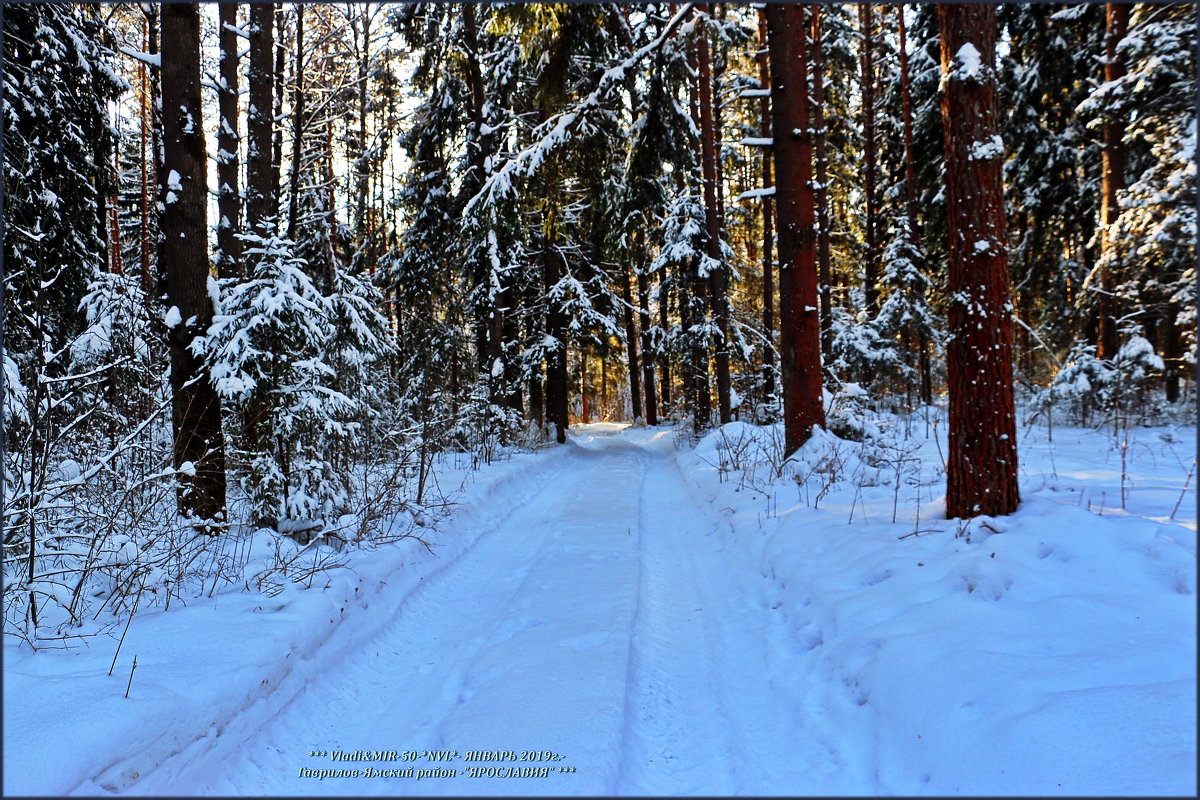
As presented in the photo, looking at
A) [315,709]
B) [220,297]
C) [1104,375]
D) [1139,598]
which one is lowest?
[315,709]

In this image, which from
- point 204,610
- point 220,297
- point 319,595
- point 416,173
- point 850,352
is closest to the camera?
point 204,610

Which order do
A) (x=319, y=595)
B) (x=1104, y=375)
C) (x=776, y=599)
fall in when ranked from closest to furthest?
1. (x=319, y=595)
2. (x=776, y=599)
3. (x=1104, y=375)

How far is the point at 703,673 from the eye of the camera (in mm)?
3521

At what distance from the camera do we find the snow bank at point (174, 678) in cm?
244

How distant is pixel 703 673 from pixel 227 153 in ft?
26.7

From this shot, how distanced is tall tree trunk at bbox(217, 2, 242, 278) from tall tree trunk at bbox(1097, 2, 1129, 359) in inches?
570

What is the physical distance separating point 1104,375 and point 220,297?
13965mm

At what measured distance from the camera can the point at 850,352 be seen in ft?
50.9

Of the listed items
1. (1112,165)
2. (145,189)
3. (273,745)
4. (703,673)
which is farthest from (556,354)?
(273,745)

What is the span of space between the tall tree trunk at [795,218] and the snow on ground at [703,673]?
120 inches

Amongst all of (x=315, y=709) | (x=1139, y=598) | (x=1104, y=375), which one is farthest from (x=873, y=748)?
(x=1104, y=375)

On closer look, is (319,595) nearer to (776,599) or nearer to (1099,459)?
(776,599)

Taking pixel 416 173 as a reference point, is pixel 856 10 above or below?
above

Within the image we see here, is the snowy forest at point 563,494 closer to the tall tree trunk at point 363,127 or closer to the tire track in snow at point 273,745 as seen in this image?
the tire track in snow at point 273,745
